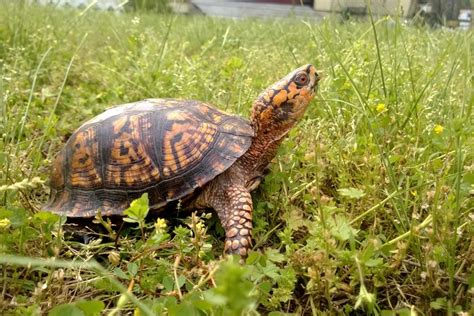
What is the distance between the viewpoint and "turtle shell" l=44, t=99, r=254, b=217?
1254 millimetres

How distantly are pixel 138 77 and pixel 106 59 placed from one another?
1.06m

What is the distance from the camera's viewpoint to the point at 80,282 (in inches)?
38.2

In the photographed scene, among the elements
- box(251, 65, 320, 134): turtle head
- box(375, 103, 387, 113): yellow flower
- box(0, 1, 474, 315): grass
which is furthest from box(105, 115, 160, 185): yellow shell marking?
box(375, 103, 387, 113): yellow flower

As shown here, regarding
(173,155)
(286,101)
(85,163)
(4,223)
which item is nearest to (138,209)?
(4,223)

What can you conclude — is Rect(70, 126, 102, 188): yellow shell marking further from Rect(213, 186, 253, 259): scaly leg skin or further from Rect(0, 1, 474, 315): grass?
Rect(213, 186, 253, 259): scaly leg skin

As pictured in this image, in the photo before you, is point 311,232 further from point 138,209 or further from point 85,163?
point 85,163

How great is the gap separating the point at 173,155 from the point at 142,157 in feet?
0.29

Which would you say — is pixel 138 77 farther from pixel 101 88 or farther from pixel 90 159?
pixel 90 159

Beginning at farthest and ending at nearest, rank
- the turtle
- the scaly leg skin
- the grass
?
1. the turtle
2. the scaly leg skin
3. the grass

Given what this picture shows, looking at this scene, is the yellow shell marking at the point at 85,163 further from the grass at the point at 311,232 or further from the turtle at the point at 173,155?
the grass at the point at 311,232

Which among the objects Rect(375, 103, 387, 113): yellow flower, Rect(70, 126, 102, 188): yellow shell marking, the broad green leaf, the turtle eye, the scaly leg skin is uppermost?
the turtle eye

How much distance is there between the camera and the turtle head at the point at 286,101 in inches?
52.5

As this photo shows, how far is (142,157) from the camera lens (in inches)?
50.2

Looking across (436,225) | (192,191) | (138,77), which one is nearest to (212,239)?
(192,191)
